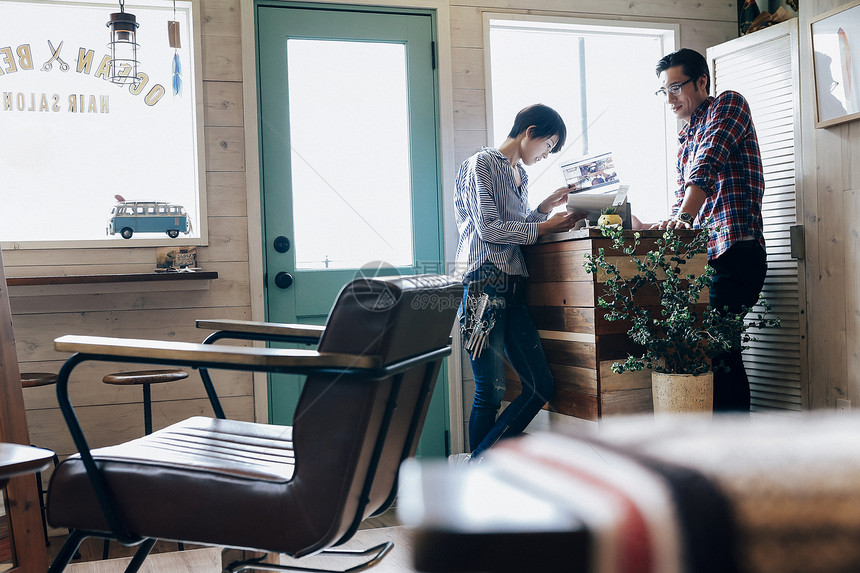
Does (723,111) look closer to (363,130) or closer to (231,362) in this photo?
(363,130)

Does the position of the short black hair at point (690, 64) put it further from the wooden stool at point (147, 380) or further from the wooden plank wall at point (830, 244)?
the wooden stool at point (147, 380)

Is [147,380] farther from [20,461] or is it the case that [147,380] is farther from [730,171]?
[730,171]

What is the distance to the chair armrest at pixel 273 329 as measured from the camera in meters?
1.74

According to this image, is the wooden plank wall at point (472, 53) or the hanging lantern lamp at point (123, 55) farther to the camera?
the wooden plank wall at point (472, 53)

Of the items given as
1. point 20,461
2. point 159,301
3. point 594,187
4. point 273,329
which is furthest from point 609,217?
point 20,461

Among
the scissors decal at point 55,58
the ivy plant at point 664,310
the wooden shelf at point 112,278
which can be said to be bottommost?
the ivy plant at point 664,310

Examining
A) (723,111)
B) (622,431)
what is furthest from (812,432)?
(723,111)

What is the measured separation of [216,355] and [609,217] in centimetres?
161

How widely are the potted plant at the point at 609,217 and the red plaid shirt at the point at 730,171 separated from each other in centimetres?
30

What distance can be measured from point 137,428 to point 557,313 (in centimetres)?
168

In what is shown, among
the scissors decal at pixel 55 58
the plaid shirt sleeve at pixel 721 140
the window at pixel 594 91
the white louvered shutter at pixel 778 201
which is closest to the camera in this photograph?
the plaid shirt sleeve at pixel 721 140

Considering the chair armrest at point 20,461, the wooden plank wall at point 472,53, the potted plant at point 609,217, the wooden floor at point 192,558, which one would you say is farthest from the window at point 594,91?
the chair armrest at point 20,461

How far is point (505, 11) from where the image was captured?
321 centimetres

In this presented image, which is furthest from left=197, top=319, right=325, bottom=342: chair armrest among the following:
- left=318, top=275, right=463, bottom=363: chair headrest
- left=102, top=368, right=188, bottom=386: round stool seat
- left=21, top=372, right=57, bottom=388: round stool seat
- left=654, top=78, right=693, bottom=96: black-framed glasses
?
left=654, top=78, right=693, bottom=96: black-framed glasses
